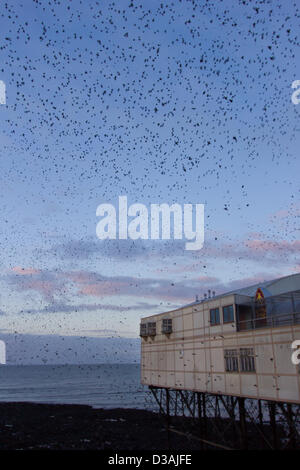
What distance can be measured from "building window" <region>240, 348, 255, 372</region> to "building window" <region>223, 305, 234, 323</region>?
253 centimetres

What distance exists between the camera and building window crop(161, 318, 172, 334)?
36938 mm

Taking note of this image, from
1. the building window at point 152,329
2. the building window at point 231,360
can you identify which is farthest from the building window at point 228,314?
the building window at point 152,329

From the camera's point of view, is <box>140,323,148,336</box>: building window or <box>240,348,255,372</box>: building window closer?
<box>240,348,255,372</box>: building window

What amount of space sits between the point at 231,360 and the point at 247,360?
1.92 meters

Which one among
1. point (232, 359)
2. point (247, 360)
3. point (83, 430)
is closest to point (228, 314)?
point (232, 359)

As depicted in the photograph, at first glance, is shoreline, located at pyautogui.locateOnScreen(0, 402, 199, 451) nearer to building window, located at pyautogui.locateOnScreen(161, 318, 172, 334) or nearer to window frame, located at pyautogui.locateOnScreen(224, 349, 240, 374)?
building window, located at pyautogui.locateOnScreen(161, 318, 172, 334)

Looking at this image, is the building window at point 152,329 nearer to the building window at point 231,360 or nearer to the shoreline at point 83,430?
the building window at point 231,360

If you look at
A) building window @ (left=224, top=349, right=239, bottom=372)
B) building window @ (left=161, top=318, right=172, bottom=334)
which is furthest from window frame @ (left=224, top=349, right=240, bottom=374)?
building window @ (left=161, top=318, right=172, bottom=334)

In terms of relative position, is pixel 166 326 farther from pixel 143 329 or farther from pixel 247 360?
pixel 247 360

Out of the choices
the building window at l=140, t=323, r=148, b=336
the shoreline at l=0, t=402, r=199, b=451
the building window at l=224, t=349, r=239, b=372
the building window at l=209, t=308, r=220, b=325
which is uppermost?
the building window at l=209, t=308, r=220, b=325

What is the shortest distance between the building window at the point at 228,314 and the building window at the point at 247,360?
2531mm

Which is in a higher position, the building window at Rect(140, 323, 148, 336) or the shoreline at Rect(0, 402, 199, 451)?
the building window at Rect(140, 323, 148, 336)

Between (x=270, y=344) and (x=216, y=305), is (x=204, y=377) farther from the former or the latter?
(x=270, y=344)

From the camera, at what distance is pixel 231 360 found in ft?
88.3
